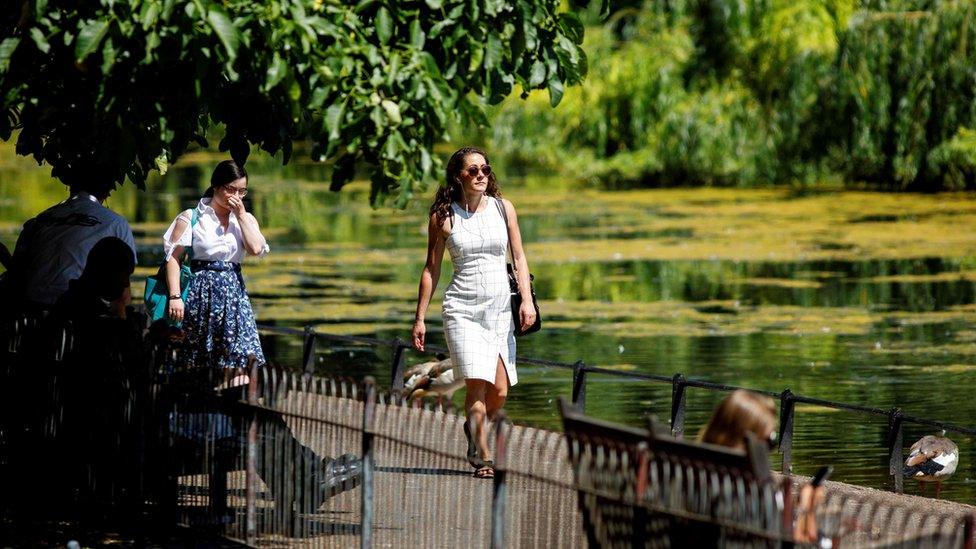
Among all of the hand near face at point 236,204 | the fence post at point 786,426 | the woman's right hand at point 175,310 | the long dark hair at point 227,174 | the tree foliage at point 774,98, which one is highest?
the tree foliage at point 774,98

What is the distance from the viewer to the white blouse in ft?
33.0

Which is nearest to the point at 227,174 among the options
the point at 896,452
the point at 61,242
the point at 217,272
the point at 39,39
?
the point at 217,272

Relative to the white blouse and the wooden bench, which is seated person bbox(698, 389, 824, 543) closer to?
the wooden bench

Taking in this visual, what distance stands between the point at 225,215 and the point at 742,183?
1252 inches

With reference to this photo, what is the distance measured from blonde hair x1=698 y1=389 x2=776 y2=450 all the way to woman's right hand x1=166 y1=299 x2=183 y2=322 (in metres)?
4.29

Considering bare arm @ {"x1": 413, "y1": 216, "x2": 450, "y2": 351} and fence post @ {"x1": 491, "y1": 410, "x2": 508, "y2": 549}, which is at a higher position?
bare arm @ {"x1": 413, "y1": 216, "x2": 450, "y2": 351}

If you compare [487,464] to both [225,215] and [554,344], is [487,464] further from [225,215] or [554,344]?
[554,344]

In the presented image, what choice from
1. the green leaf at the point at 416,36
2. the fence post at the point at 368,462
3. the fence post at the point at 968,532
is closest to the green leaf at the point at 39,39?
the green leaf at the point at 416,36

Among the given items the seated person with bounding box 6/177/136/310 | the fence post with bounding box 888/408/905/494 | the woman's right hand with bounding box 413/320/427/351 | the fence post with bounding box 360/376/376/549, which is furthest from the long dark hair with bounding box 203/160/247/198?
the fence post with bounding box 888/408/905/494

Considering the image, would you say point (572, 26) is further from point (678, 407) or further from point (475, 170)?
point (678, 407)

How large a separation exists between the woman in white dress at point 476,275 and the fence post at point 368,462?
8.17 ft

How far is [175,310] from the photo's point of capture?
10.0 m

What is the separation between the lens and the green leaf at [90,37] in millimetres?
7371

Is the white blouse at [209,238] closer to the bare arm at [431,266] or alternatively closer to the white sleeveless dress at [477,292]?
the bare arm at [431,266]
